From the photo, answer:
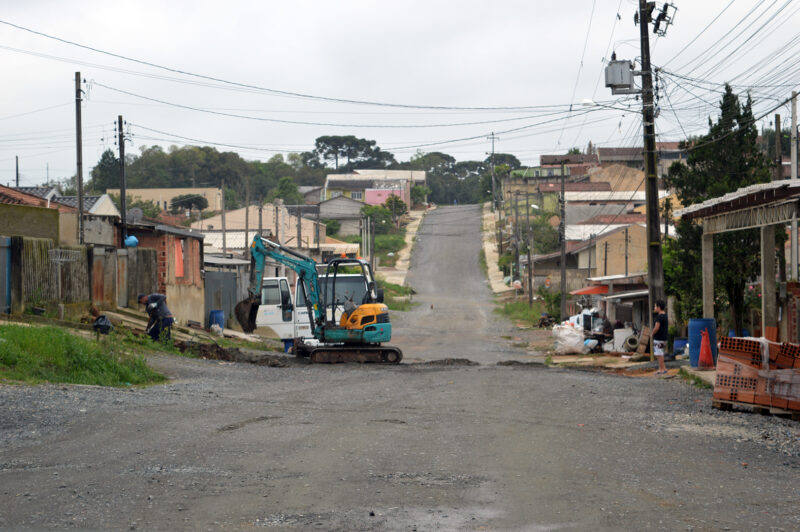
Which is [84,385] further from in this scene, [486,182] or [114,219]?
[486,182]

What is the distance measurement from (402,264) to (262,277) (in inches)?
2392

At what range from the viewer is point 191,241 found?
108 feet

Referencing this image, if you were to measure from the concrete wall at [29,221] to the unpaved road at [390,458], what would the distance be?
8.73m

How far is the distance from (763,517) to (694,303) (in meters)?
19.4

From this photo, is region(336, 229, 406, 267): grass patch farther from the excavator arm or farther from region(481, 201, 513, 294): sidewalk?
the excavator arm

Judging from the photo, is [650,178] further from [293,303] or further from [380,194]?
[380,194]

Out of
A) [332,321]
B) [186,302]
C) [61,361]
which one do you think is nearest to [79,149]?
[186,302]

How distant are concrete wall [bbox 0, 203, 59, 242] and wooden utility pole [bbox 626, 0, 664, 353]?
53.6 ft

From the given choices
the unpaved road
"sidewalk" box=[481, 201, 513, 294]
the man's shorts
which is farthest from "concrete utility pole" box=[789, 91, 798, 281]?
"sidewalk" box=[481, 201, 513, 294]

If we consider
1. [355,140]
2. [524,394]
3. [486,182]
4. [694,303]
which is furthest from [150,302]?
[355,140]

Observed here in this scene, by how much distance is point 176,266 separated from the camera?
31.1m

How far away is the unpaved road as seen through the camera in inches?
267

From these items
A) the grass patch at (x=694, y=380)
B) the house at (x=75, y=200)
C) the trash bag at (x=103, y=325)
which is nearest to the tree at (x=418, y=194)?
the house at (x=75, y=200)

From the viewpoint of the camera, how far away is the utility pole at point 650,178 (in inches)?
894
